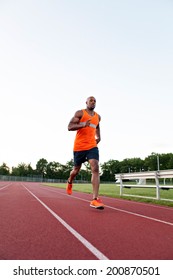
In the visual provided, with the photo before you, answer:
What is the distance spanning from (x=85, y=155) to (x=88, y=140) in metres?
0.36

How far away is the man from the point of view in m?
6.61

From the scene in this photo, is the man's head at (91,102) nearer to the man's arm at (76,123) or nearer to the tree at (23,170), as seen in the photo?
the man's arm at (76,123)

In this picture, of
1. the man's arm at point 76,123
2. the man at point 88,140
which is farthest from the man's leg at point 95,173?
the man's arm at point 76,123

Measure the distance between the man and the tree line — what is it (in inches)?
5143

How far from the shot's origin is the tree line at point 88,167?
14362 cm

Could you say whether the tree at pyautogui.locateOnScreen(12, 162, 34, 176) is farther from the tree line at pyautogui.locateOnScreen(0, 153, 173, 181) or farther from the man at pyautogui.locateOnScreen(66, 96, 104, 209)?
the man at pyautogui.locateOnScreen(66, 96, 104, 209)

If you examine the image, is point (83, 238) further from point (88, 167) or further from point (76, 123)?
point (88, 167)

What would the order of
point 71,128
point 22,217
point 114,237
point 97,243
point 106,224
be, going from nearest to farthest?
1. point 97,243
2. point 114,237
3. point 106,224
4. point 22,217
5. point 71,128

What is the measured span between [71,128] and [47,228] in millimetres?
2698

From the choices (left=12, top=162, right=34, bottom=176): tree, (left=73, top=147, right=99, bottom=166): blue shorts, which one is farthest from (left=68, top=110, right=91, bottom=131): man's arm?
(left=12, top=162, right=34, bottom=176): tree

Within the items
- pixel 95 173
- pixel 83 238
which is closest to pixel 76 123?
pixel 95 173
